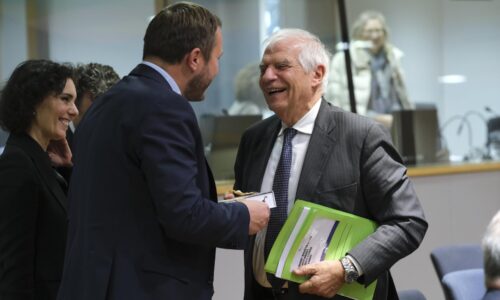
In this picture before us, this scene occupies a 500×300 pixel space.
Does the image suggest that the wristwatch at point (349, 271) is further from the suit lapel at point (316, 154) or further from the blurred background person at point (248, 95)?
the blurred background person at point (248, 95)

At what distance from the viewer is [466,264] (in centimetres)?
422

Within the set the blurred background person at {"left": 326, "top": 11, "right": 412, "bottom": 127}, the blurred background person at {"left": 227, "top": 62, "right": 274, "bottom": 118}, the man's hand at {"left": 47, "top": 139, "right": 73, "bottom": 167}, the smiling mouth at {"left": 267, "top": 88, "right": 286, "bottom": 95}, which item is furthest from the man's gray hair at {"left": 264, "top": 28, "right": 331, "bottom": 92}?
the blurred background person at {"left": 326, "top": 11, "right": 412, "bottom": 127}

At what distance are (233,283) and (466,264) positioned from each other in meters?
1.47

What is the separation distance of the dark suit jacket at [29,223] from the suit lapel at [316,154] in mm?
885

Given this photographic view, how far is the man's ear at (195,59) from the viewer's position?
2.17 metres

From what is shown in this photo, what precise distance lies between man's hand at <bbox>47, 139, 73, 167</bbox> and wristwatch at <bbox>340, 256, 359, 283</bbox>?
1.31 m

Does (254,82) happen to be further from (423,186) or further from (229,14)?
(423,186)

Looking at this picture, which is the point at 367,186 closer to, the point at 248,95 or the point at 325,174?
the point at 325,174

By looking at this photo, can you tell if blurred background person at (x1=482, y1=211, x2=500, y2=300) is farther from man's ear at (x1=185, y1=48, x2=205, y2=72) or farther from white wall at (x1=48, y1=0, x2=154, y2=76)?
white wall at (x1=48, y1=0, x2=154, y2=76)

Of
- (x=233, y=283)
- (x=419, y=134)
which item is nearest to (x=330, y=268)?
(x=233, y=283)

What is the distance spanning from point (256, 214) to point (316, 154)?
496mm

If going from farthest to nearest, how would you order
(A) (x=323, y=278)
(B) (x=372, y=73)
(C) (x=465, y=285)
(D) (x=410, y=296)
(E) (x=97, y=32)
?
(B) (x=372, y=73) → (E) (x=97, y=32) → (D) (x=410, y=296) → (C) (x=465, y=285) → (A) (x=323, y=278)

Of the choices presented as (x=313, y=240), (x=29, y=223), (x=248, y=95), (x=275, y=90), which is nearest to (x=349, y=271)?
(x=313, y=240)

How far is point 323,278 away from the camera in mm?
2436
